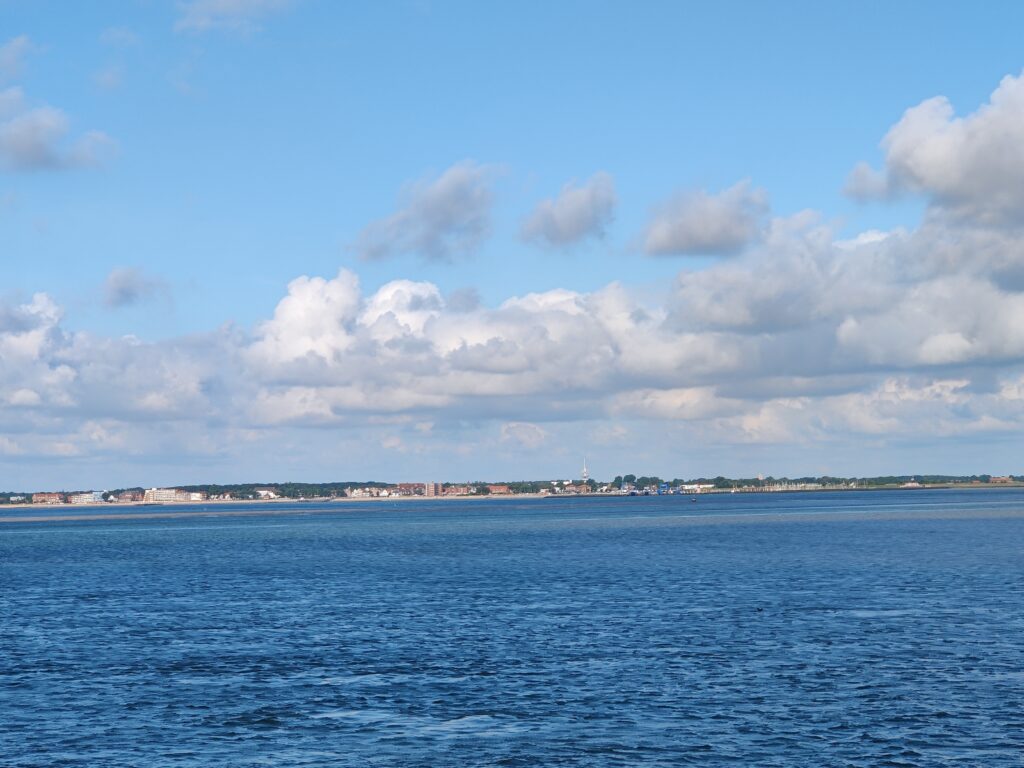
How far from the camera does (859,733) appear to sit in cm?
4153

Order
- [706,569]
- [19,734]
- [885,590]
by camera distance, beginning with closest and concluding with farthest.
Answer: [19,734] → [885,590] → [706,569]

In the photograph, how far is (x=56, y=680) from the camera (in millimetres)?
55562

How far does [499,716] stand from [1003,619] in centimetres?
3853

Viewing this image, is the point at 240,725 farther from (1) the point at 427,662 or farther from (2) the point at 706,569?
(2) the point at 706,569

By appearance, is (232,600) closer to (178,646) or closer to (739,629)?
(178,646)

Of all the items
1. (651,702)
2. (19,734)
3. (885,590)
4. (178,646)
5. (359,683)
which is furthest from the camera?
(885,590)

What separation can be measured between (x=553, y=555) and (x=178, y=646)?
84.8 m

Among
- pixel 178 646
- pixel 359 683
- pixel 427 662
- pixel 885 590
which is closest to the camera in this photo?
pixel 359 683

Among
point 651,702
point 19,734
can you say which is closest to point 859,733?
point 651,702

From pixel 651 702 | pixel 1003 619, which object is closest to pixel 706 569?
pixel 1003 619

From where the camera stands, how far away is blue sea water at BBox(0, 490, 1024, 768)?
134 feet

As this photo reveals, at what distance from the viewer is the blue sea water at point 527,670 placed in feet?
134

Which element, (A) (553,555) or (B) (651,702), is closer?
(B) (651,702)

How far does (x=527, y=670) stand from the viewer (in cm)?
5525
